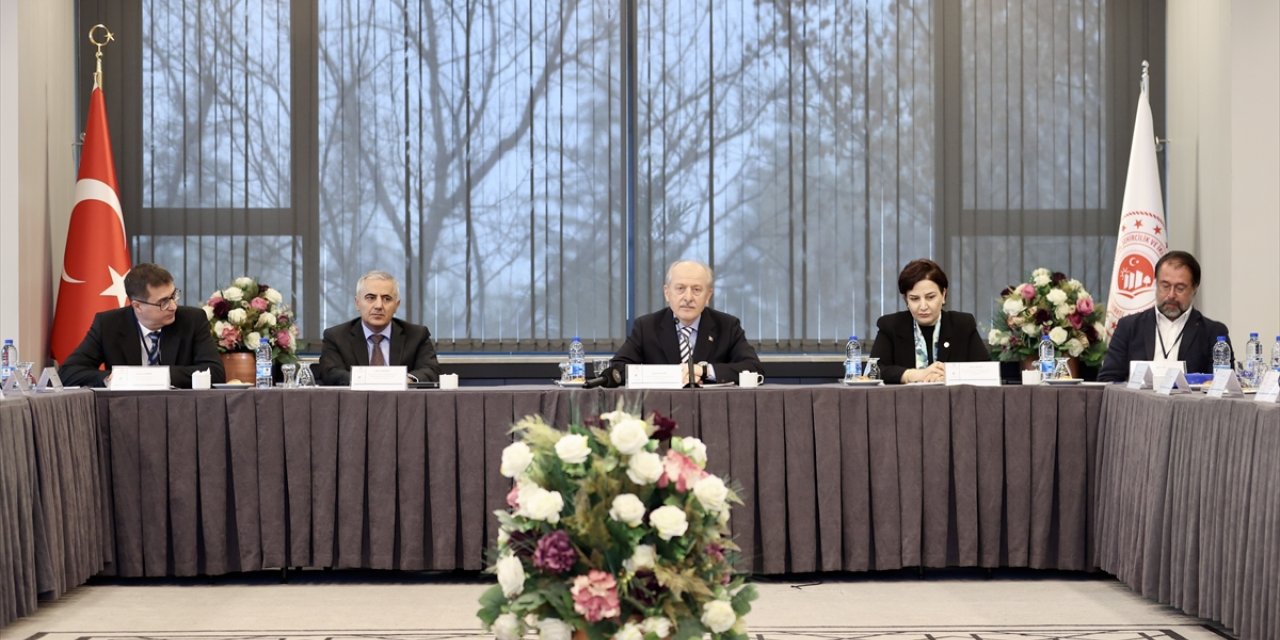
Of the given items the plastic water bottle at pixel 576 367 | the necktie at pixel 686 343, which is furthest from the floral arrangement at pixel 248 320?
the necktie at pixel 686 343

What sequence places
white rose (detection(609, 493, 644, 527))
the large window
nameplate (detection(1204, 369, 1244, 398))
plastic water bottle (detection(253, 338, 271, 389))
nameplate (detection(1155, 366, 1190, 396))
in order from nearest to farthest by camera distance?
1. white rose (detection(609, 493, 644, 527))
2. nameplate (detection(1204, 369, 1244, 398))
3. nameplate (detection(1155, 366, 1190, 396))
4. plastic water bottle (detection(253, 338, 271, 389))
5. the large window

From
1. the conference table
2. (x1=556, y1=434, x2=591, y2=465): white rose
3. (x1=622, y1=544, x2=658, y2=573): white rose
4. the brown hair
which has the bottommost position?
the conference table

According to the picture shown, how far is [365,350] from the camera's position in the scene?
17.3ft

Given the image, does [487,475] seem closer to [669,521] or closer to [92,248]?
[669,521]

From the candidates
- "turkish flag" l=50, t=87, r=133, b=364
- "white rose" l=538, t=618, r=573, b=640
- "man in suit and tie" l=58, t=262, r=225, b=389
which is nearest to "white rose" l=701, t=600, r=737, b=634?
"white rose" l=538, t=618, r=573, b=640

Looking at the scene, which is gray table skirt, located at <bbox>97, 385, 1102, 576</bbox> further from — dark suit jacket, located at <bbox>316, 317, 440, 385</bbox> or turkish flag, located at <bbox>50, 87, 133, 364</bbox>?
turkish flag, located at <bbox>50, 87, 133, 364</bbox>

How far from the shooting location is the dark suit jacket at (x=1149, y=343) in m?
4.90

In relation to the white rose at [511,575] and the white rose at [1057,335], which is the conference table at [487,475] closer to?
the white rose at [1057,335]

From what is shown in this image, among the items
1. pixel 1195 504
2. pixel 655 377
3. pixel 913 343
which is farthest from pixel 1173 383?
pixel 655 377

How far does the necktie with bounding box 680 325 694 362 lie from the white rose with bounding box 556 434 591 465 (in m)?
3.06

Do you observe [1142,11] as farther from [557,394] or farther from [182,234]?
[182,234]

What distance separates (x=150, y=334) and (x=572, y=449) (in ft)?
11.4

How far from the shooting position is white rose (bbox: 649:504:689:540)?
206 cm

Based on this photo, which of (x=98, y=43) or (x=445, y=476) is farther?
(x=98, y=43)
